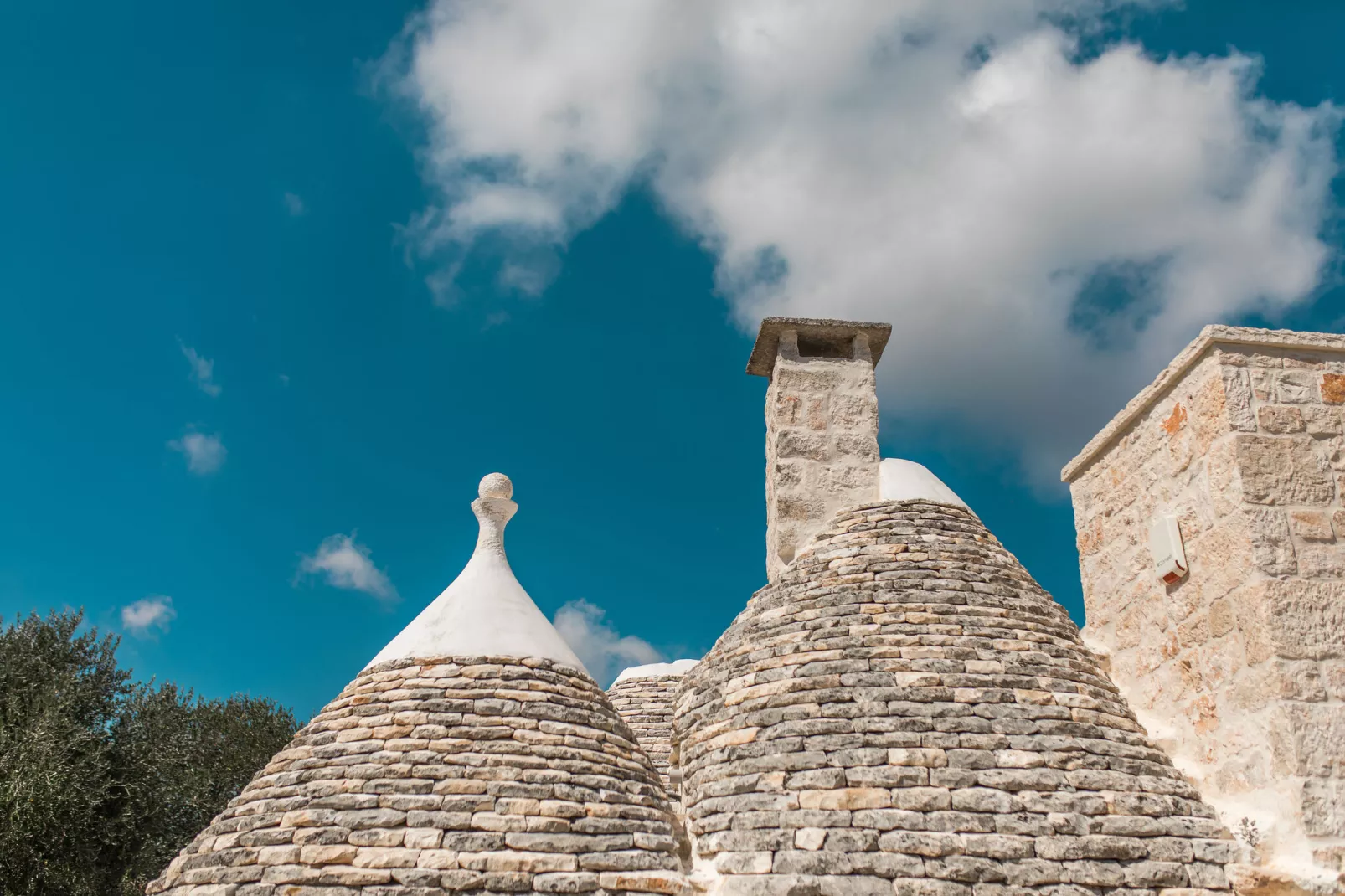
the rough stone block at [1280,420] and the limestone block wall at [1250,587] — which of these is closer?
the limestone block wall at [1250,587]

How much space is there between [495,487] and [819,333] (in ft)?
13.2

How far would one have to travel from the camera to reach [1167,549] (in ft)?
24.9

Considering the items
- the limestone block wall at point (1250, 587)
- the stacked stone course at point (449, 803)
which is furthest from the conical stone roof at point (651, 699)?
the limestone block wall at point (1250, 587)

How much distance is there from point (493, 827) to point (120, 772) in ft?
40.5

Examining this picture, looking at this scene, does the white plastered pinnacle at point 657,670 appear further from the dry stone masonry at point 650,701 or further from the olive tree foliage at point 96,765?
the olive tree foliage at point 96,765

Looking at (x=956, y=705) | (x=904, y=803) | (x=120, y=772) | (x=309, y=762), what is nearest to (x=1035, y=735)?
(x=956, y=705)

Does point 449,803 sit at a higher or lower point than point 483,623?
lower

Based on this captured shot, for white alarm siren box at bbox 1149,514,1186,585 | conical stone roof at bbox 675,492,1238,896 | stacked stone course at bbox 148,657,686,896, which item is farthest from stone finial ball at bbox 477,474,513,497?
white alarm siren box at bbox 1149,514,1186,585

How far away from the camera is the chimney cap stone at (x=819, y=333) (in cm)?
1038

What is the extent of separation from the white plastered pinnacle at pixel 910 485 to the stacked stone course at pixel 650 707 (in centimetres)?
385

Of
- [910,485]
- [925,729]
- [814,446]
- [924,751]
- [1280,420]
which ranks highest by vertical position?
[814,446]

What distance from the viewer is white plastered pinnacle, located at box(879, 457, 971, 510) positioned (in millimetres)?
9141

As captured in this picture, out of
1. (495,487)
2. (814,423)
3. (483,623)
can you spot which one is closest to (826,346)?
(814,423)

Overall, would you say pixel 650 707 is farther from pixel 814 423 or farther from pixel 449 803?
pixel 449 803
